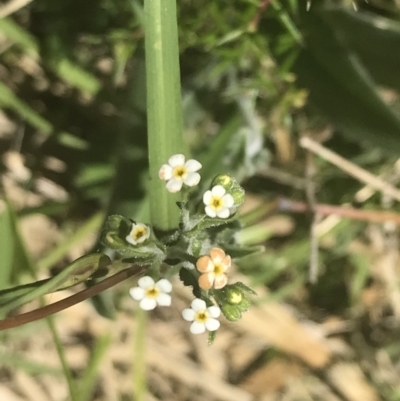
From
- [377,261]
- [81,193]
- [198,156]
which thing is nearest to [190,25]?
[198,156]

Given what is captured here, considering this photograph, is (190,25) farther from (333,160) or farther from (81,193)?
(81,193)

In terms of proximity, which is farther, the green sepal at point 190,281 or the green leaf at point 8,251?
the green leaf at point 8,251

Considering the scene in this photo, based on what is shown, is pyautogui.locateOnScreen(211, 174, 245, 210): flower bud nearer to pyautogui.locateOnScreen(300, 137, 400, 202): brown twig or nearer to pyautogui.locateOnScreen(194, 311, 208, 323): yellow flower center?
pyautogui.locateOnScreen(194, 311, 208, 323): yellow flower center

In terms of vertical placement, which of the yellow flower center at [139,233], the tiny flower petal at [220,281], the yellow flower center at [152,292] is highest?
the yellow flower center at [139,233]

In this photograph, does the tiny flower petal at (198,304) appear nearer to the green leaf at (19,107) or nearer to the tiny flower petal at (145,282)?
the tiny flower petal at (145,282)

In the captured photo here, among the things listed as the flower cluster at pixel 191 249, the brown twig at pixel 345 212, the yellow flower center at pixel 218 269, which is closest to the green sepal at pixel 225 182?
the flower cluster at pixel 191 249

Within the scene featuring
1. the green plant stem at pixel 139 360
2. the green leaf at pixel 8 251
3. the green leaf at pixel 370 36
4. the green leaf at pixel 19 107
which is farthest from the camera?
the green plant stem at pixel 139 360
